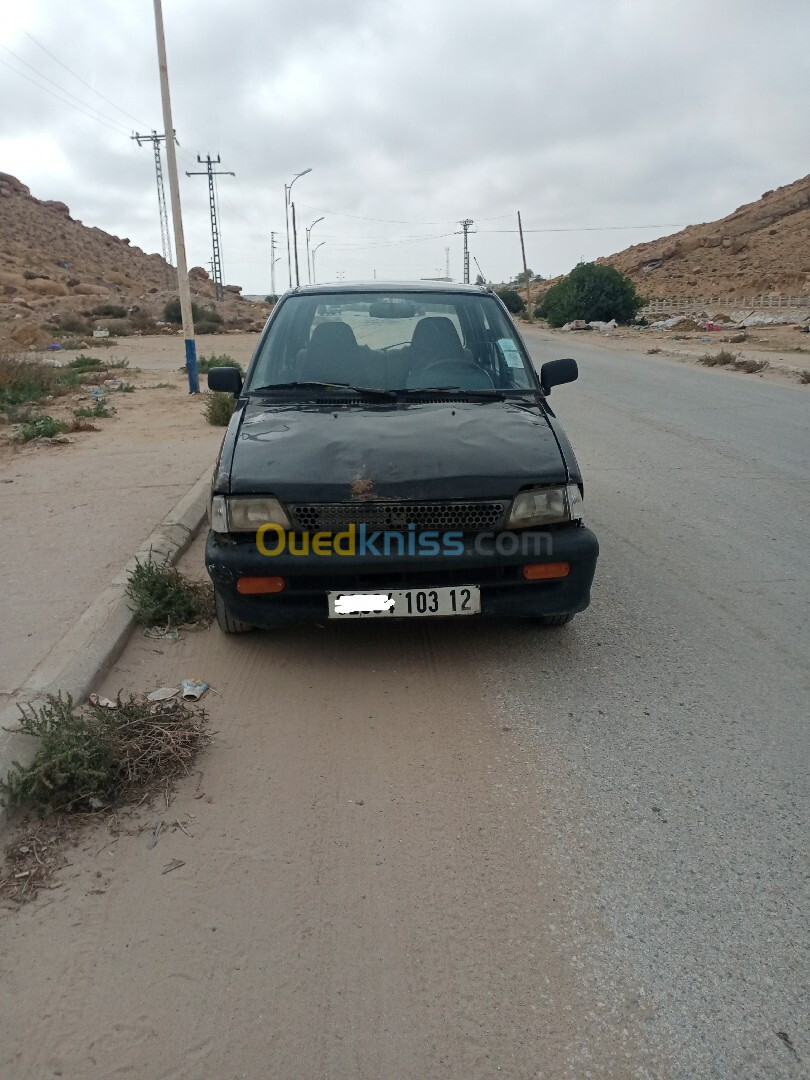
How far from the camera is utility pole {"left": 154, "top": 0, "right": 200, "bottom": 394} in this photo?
14719 mm

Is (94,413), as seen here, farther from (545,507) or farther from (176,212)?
(545,507)

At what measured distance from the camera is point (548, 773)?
2969mm

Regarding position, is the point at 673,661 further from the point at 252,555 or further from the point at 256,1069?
the point at 256,1069

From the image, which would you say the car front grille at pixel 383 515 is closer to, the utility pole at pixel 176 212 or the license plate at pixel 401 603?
the license plate at pixel 401 603

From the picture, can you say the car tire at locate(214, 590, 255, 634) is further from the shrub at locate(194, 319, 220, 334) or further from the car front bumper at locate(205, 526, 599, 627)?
the shrub at locate(194, 319, 220, 334)

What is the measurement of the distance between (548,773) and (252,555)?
1.48 metres

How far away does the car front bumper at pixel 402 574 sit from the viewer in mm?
3488

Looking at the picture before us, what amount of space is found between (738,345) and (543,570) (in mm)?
23829

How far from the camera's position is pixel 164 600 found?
14.3 ft

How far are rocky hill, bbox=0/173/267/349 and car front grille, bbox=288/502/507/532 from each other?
58.3 feet

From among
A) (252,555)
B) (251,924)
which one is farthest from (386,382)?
(251,924)

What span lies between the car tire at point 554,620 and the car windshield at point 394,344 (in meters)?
1.34

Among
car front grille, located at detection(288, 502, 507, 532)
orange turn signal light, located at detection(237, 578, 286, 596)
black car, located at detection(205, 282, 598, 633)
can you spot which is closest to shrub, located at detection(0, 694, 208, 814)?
orange turn signal light, located at detection(237, 578, 286, 596)

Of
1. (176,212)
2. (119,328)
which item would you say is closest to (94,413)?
(176,212)
